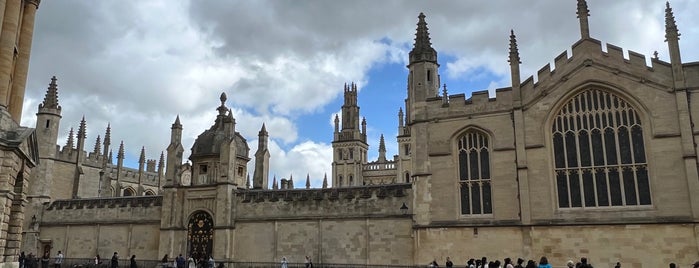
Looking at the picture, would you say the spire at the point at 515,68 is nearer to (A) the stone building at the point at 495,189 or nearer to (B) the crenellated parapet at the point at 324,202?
(A) the stone building at the point at 495,189

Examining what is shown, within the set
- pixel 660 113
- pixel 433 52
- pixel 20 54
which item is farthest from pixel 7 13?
pixel 660 113

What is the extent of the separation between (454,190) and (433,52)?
24.4ft

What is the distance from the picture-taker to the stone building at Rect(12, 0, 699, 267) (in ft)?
72.0

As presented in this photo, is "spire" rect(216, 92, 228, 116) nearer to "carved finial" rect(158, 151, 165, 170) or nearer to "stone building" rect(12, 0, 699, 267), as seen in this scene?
"stone building" rect(12, 0, 699, 267)

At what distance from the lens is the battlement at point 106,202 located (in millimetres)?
32469

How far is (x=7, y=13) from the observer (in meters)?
17.1

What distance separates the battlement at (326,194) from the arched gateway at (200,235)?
237 cm

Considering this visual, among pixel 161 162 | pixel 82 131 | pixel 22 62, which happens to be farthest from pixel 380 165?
pixel 22 62

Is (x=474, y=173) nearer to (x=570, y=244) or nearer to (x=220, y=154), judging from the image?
(x=570, y=244)

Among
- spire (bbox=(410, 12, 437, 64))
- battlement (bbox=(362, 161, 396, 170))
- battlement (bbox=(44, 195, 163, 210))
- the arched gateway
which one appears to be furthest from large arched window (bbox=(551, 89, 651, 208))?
battlement (bbox=(362, 161, 396, 170))

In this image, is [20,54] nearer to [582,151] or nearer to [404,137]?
[582,151]

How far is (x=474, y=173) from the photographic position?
2528 centimetres

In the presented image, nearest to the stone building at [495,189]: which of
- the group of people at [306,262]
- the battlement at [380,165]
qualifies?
the group of people at [306,262]

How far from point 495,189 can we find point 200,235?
1652 centimetres
